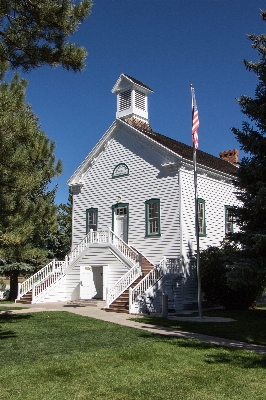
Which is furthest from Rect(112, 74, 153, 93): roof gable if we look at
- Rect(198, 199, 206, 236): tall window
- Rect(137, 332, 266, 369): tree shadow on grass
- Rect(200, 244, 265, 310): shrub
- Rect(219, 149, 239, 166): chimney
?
Rect(137, 332, 266, 369): tree shadow on grass

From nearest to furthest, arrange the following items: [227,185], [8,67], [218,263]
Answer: [8,67] → [218,263] → [227,185]

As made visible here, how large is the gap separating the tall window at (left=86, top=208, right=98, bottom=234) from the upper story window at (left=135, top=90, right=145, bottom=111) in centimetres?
660

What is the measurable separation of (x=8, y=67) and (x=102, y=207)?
13.4m

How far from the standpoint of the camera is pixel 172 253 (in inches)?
810

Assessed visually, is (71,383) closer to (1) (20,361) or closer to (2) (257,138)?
(1) (20,361)

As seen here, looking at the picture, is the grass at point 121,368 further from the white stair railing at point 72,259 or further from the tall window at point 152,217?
the tall window at point 152,217

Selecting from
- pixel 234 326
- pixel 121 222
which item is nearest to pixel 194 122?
pixel 234 326

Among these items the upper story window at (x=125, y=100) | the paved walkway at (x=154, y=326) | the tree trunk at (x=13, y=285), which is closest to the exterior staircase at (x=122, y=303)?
the paved walkway at (x=154, y=326)

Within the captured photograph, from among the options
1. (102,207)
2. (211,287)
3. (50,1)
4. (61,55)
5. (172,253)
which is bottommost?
(211,287)

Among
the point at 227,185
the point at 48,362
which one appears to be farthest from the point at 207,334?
the point at 227,185

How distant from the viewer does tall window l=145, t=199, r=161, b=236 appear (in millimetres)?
21516

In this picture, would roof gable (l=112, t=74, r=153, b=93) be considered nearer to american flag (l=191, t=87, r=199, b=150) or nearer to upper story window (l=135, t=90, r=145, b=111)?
upper story window (l=135, t=90, r=145, b=111)

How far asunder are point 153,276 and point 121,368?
11209mm

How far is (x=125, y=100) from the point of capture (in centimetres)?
2517
